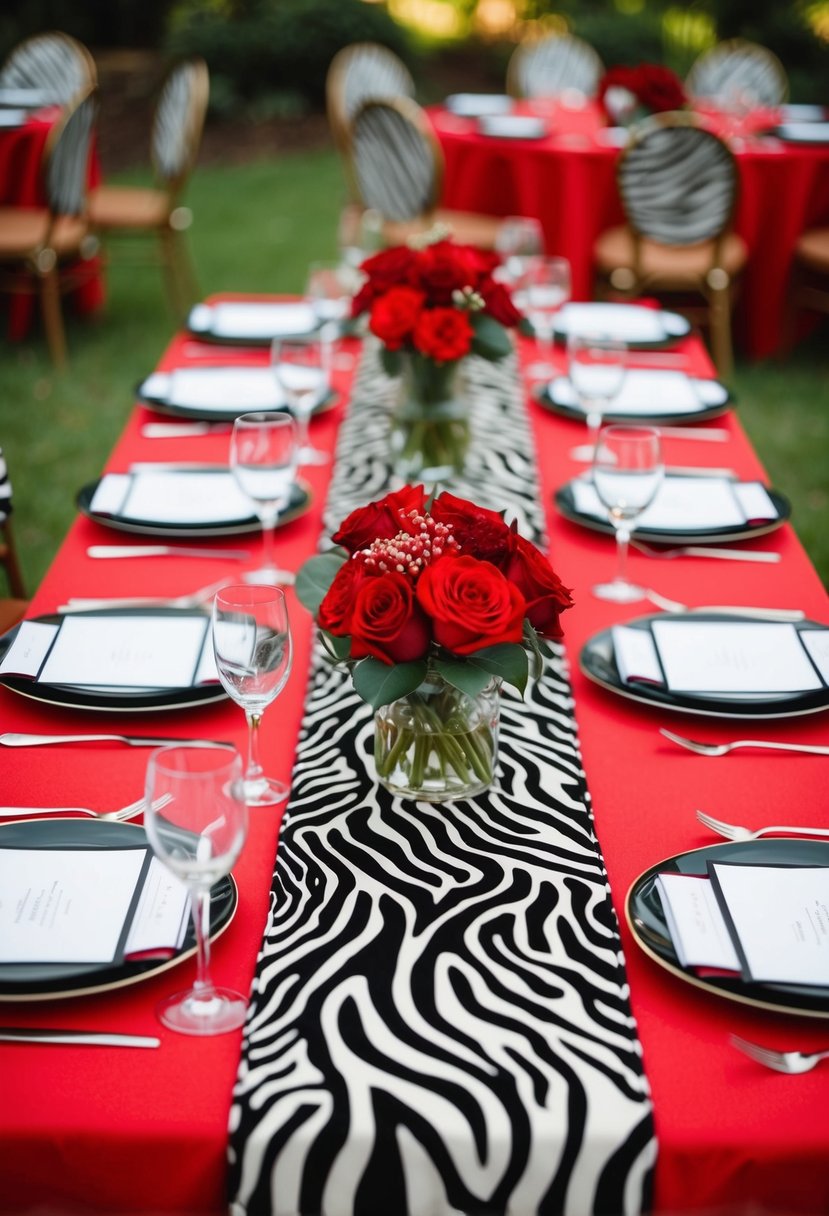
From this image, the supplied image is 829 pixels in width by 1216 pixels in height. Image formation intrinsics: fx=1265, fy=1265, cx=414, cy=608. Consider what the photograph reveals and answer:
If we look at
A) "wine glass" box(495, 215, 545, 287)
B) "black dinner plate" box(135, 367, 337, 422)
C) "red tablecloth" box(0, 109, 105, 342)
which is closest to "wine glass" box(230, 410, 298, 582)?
"black dinner plate" box(135, 367, 337, 422)

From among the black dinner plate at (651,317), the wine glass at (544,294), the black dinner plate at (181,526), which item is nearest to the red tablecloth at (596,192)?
the black dinner plate at (651,317)

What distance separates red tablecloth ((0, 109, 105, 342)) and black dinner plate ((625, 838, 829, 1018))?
170 inches

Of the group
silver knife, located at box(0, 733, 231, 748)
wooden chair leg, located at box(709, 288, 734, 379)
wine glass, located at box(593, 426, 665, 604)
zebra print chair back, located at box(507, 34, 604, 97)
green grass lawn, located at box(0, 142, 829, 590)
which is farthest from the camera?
zebra print chair back, located at box(507, 34, 604, 97)

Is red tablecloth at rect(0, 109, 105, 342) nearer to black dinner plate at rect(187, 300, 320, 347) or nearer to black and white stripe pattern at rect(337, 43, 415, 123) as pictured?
black and white stripe pattern at rect(337, 43, 415, 123)

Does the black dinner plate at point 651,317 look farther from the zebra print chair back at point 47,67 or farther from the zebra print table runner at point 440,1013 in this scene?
the zebra print chair back at point 47,67

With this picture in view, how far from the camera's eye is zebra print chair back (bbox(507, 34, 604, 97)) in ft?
22.9

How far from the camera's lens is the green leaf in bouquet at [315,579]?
1263 millimetres

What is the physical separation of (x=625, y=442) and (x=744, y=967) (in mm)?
771

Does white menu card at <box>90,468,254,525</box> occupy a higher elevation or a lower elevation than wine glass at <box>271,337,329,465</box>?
lower

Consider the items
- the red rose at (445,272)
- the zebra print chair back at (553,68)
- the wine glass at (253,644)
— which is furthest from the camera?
the zebra print chair back at (553,68)

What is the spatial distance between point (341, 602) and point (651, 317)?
77.1 inches

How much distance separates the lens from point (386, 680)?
1.11m

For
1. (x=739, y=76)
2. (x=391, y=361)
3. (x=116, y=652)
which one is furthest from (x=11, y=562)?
(x=739, y=76)

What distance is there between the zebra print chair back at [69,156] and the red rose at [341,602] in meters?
3.96
